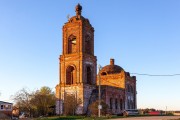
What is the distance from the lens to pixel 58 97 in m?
62.2

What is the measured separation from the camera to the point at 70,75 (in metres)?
64.4

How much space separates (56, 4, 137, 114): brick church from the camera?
5963 centimetres

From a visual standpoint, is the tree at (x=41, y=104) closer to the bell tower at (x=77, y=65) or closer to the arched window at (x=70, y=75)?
the bell tower at (x=77, y=65)

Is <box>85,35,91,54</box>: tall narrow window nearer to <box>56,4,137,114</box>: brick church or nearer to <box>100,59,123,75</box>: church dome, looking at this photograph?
<box>56,4,137,114</box>: brick church

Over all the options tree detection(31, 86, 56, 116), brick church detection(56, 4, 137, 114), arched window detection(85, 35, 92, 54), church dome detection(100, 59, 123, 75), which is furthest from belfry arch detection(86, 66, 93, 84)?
church dome detection(100, 59, 123, 75)

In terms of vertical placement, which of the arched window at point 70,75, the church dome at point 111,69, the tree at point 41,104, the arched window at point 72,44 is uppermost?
the arched window at point 72,44

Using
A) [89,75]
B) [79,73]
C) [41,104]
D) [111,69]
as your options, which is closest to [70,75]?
[89,75]

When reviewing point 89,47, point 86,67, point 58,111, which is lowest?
point 58,111

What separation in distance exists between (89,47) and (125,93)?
602 inches

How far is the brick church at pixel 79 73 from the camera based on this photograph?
196 feet

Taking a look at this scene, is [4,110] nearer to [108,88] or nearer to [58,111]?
[58,111]

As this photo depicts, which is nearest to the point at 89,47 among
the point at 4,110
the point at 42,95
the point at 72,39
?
the point at 72,39

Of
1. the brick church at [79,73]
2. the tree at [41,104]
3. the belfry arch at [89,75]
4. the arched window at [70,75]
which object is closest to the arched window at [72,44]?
the brick church at [79,73]

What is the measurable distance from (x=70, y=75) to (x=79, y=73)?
13.7 ft
